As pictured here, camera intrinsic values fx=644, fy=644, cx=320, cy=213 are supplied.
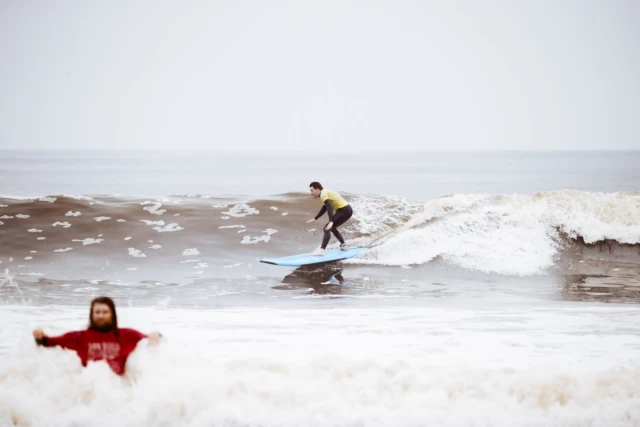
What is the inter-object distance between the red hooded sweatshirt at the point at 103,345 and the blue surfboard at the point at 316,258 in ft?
25.0

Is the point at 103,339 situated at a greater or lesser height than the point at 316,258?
greater

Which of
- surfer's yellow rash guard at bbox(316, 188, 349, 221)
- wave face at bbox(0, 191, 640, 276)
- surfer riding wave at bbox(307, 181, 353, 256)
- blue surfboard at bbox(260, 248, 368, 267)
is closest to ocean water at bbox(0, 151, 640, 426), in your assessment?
wave face at bbox(0, 191, 640, 276)

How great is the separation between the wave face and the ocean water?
0.22ft

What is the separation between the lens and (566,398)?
526 cm

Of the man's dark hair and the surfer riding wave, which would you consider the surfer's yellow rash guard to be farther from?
the man's dark hair

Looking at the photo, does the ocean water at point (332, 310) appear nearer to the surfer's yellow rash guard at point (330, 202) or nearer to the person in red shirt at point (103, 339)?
the person in red shirt at point (103, 339)

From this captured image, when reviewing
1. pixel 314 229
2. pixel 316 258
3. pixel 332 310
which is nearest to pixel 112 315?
pixel 332 310

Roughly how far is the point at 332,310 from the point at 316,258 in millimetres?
4040

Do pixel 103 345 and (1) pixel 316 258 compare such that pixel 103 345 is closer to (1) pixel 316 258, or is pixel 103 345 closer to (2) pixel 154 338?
A: (2) pixel 154 338

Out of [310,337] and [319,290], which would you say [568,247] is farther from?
[310,337]

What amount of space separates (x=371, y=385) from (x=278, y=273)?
316 inches

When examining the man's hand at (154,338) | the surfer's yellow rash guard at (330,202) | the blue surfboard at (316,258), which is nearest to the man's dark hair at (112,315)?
the man's hand at (154,338)

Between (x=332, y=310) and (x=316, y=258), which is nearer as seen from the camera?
(x=332, y=310)

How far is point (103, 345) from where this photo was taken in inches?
210
